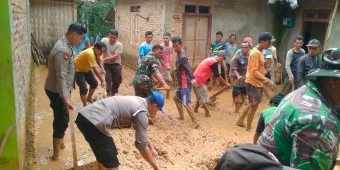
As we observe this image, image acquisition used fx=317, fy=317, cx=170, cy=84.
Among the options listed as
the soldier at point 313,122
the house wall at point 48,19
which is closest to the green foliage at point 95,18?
the house wall at point 48,19

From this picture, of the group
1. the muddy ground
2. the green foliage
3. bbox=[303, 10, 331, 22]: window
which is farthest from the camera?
the green foliage

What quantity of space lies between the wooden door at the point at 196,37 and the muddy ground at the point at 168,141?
9.89 ft

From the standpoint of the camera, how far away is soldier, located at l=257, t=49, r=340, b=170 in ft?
5.25

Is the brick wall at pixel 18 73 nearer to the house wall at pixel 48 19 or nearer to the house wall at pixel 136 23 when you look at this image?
the house wall at pixel 136 23

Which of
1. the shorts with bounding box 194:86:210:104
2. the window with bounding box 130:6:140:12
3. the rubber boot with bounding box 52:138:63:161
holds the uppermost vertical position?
the window with bounding box 130:6:140:12

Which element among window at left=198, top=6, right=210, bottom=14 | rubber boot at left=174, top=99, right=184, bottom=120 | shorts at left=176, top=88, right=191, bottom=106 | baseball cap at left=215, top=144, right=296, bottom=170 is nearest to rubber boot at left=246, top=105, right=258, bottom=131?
shorts at left=176, top=88, right=191, bottom=106

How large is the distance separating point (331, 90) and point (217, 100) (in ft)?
23.7

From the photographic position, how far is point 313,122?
1595 millimetres

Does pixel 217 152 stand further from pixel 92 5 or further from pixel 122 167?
pixel 92 5

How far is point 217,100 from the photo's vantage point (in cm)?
889

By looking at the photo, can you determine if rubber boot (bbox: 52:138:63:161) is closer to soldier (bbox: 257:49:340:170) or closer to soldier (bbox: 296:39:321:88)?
soldier (bbox: 257:49:340:170)

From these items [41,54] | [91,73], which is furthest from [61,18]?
[91,73]

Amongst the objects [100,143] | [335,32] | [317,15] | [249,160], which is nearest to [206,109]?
[335,32]

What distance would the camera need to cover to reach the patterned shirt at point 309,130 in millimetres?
1598
